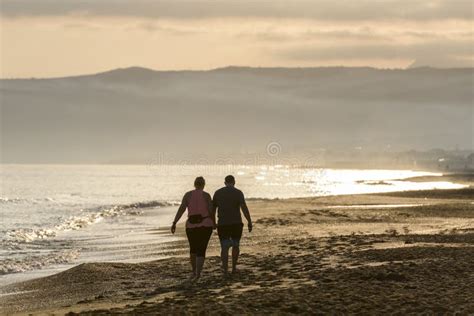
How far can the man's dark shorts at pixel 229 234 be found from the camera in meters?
17.2

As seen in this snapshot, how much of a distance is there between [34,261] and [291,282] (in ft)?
33.7

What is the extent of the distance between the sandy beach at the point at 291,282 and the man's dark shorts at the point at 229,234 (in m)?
0.64

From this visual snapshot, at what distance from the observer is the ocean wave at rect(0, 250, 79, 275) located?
2175 cm

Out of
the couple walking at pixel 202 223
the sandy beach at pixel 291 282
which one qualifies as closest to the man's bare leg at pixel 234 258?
the couple walking at pixel 202 223

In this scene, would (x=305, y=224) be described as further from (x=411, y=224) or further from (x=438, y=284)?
(x=438, y=284)

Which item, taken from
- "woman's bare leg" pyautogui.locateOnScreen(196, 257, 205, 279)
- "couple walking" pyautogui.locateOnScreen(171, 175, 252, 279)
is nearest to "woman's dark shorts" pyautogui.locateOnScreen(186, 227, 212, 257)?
"couple walking" pyautogui.locateOnScreen(171, 175, 252, 279)

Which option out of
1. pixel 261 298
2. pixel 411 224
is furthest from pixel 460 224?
pixel 261 298

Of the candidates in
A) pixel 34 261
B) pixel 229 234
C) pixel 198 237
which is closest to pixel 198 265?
pixel 198 237

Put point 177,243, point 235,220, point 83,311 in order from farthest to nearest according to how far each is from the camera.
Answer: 1. point 177,243
2. point 235,220
3. point 83,311

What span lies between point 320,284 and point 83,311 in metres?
4.07

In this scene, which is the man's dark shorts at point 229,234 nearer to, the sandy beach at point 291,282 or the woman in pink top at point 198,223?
the woman in pink top at point 198,223

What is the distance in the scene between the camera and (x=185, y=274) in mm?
17766

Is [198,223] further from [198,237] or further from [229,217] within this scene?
[229,217]

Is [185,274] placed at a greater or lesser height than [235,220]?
lesser
